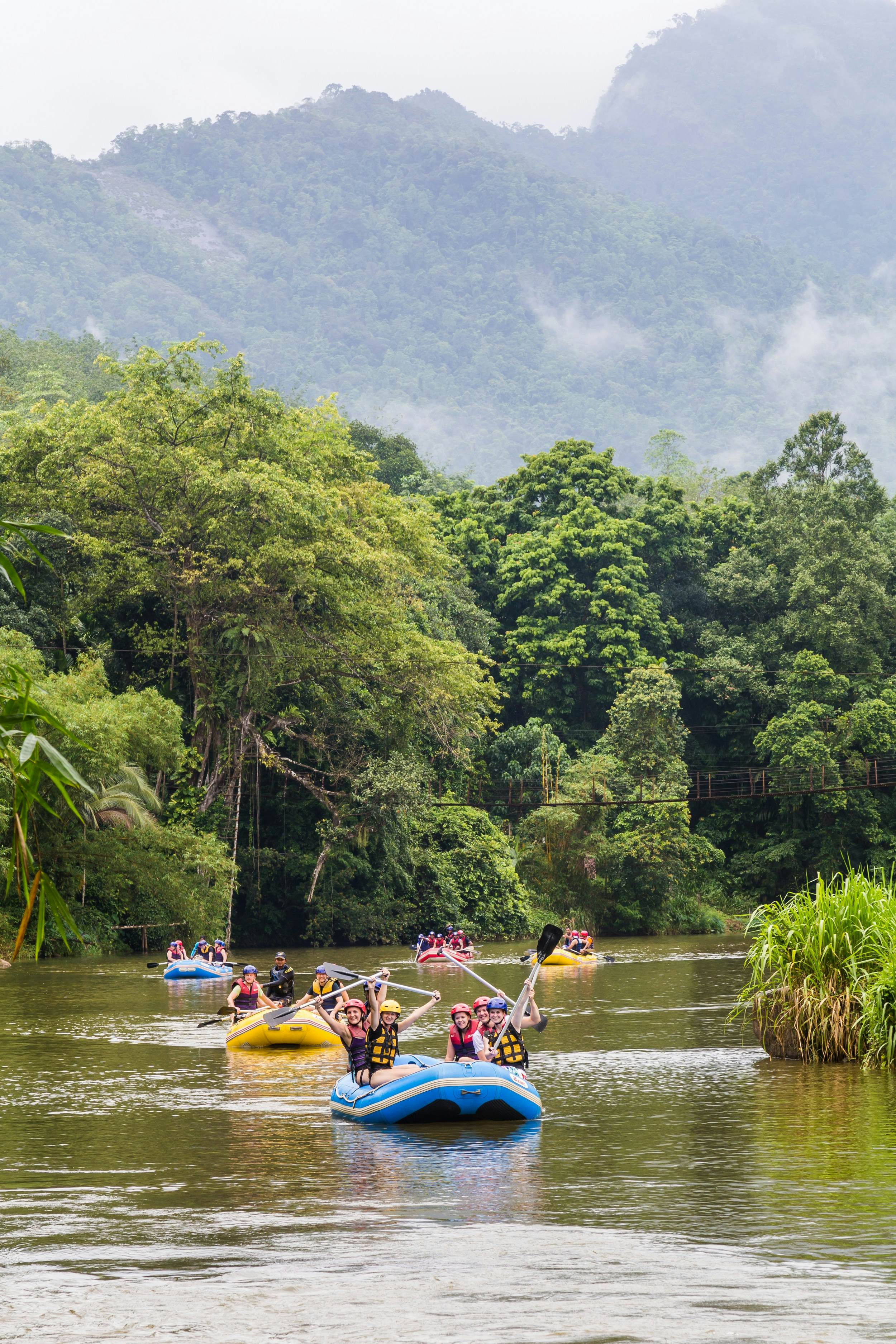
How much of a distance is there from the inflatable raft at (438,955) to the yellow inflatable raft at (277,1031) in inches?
545

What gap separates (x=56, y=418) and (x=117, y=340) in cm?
15842

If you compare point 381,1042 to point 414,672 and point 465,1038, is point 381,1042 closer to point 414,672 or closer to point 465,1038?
point 465,1038

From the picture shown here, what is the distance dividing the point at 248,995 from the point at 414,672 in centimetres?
2196

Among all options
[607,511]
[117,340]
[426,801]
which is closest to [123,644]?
[426,801]

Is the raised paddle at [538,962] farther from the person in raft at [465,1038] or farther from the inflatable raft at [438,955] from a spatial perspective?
the inflatable raft at [438,955]

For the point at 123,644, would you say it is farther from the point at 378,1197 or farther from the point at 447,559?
the point at 378,1197

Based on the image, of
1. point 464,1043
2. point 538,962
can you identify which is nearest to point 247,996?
point 538,962

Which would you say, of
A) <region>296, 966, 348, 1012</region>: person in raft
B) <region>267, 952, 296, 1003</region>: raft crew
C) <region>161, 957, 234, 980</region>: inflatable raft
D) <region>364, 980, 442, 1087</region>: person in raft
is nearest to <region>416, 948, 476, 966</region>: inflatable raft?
<region>161, 957, 234, 980</region>: inflatable raft

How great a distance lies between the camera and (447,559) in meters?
52.5

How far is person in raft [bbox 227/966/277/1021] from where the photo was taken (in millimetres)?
25141

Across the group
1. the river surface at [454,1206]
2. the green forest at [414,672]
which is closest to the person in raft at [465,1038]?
the river surface at [454,1206]

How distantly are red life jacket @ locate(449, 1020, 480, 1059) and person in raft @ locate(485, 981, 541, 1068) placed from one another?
0.24 metres

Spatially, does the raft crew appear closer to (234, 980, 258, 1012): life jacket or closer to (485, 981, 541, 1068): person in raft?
(234, 980, 258, 1012): life jacket

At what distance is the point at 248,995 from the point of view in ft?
83.1
